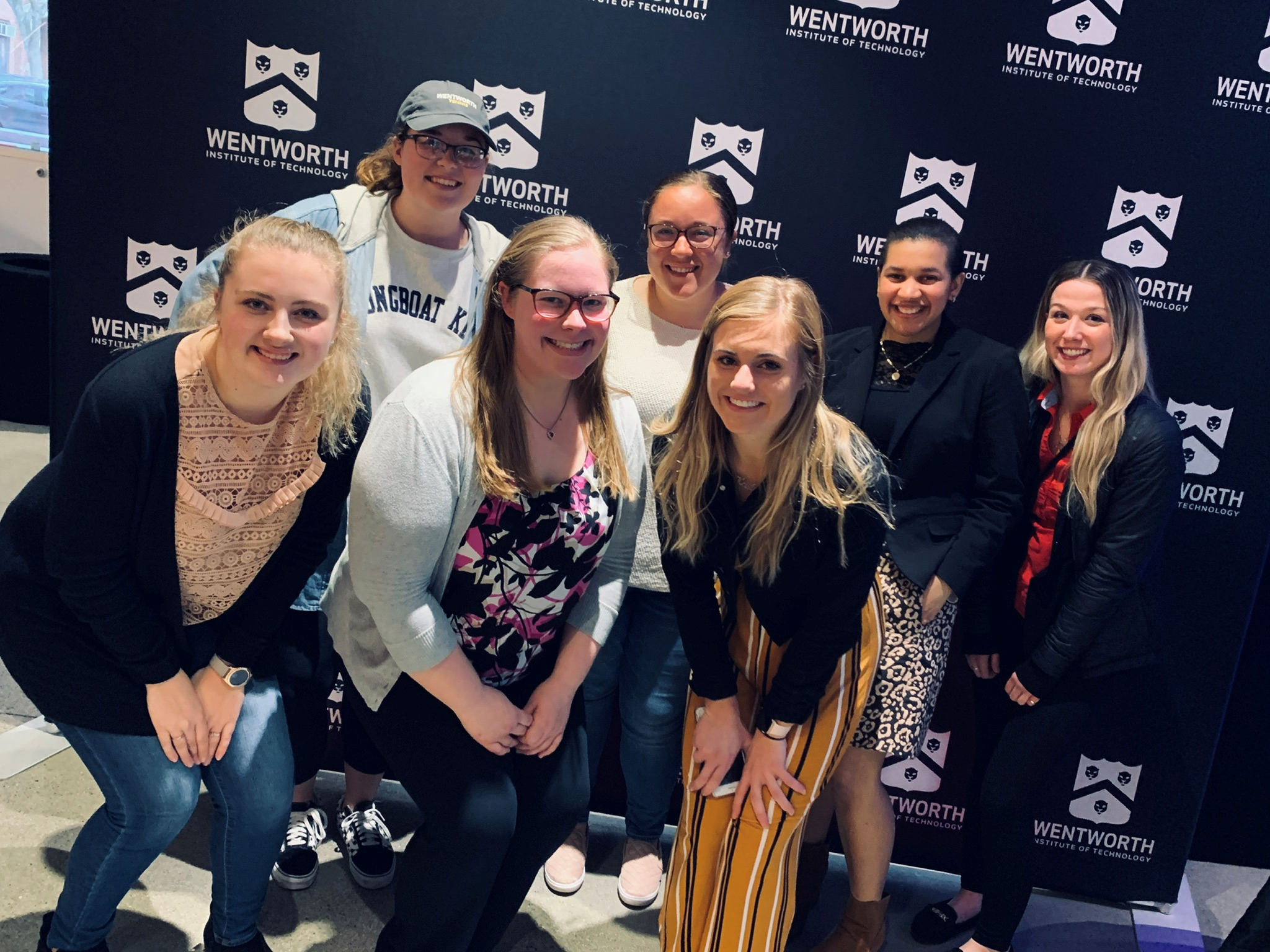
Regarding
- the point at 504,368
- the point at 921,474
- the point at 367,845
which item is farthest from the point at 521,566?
the point at 367,845

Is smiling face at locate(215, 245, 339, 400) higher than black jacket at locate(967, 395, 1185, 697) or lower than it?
higher

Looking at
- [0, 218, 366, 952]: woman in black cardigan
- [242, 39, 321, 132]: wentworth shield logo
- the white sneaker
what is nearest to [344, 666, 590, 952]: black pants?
[0, 218, 366, 952]: woman in black cardigan

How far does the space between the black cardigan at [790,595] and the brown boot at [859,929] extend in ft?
2.20

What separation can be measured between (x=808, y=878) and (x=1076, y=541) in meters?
1.07

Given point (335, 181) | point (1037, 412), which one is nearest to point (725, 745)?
point (1037, 412)

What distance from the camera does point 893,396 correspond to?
7.58ft

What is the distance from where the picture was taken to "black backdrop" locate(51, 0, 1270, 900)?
8.42ft

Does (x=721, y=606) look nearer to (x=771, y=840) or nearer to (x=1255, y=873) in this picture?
(x=771, y=840)

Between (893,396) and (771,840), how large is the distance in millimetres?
1011

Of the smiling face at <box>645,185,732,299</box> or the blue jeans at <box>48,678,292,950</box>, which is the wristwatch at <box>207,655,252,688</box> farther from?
the smiling face at <box>645,185,732,299</box>

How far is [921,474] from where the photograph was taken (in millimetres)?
2287

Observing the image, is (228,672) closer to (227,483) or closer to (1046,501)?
(227,483)

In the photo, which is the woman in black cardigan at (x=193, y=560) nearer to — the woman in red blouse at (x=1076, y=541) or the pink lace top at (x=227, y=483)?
the pink lace top at (x=227, y=483)

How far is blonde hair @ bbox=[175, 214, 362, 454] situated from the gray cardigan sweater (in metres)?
0.14
